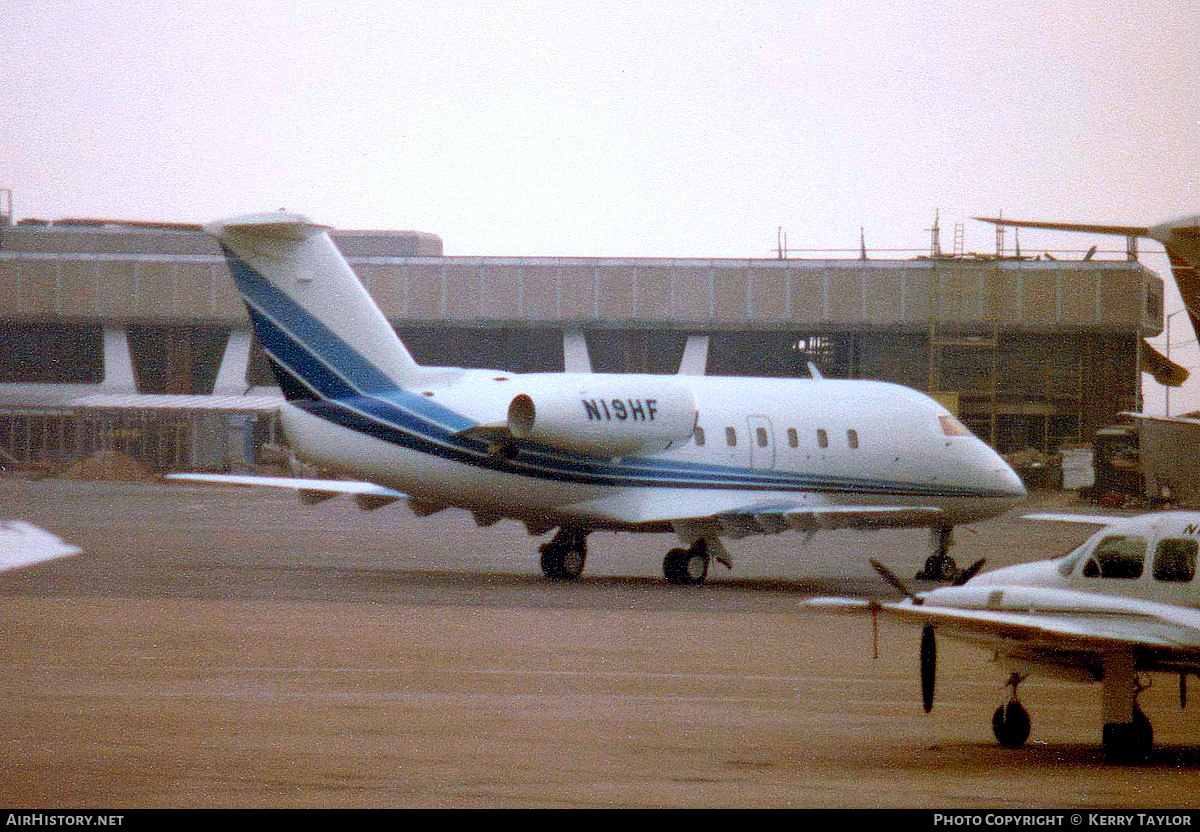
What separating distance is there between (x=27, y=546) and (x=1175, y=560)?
79.5 feet

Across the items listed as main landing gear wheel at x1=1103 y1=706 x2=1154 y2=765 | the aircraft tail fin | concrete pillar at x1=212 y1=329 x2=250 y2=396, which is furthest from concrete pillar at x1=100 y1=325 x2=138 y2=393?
main landing gear wheel at x1=1103 y1=706 x2=1154 y2=765

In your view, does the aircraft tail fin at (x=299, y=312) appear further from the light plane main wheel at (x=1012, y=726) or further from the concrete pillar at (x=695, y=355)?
the concrete pillar at (x=695, y=355)

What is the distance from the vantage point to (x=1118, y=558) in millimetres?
12953

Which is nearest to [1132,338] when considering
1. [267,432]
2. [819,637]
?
[267,432]

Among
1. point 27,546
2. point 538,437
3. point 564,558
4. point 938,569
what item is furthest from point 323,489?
point 938,569

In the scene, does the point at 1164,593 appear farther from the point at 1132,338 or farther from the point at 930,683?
the point at 1132,338

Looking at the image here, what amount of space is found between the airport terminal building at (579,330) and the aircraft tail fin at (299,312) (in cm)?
4084

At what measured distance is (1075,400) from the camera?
6675 centimetres

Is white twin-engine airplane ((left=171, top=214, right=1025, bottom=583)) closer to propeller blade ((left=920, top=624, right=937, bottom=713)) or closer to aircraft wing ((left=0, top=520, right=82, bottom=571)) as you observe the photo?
aircraft wing ((left=0, top=520, right=82, bottom=571))

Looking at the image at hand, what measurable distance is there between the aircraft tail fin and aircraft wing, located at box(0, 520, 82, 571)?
19.7 feet

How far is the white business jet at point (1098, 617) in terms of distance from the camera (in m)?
11.9

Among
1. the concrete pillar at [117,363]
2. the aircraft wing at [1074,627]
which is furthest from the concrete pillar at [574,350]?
the aircraft wing at [1074,627]

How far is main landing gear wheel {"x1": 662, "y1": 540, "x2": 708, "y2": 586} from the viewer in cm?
2662

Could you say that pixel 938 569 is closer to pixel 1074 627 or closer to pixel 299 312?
pixel 299 312
